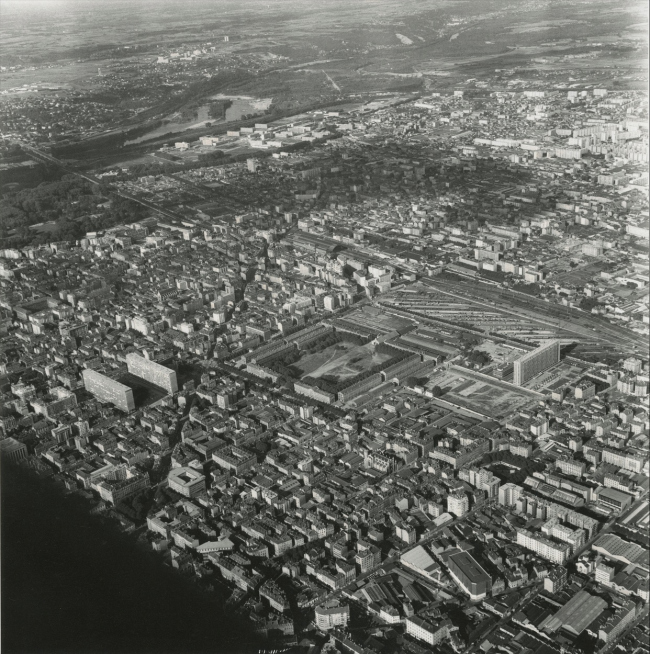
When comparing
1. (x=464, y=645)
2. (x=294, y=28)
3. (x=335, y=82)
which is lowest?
(x=464, y=645)

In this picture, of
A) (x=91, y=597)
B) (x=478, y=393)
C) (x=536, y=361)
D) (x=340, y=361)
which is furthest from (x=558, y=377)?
(x=91, y=597)

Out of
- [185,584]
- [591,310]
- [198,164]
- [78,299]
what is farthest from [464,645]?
[198,164]

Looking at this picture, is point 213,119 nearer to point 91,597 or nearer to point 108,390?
point 108,390

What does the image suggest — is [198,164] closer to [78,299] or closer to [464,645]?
[78,299]

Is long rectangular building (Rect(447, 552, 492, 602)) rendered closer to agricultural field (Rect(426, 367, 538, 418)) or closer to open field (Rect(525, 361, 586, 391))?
agricultural field (Rect(426, 367, 538, 418))

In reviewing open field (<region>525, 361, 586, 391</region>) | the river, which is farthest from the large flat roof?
the river

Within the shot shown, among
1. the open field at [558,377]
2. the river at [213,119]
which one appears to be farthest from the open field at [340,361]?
the river at [213,119]

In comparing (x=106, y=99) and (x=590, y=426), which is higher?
(x=106, y=99)
